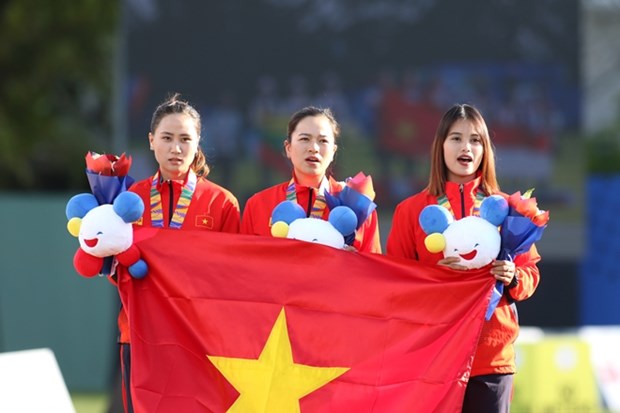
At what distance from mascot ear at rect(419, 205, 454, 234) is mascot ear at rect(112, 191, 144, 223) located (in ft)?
3.87

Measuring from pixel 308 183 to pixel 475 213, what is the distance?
2.61 ft

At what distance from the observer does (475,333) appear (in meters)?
4.72

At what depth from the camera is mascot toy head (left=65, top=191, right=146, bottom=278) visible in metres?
4.75

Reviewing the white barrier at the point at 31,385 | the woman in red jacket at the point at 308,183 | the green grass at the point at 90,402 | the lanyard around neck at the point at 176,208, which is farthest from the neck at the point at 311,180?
the green grass at the point at 90,402

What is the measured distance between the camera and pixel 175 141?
16.8 feet

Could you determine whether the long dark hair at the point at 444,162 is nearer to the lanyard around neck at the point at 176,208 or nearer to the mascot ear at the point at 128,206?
the lanyard around neck at the point at 176,208

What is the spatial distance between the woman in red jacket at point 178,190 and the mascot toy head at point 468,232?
3.25 ft

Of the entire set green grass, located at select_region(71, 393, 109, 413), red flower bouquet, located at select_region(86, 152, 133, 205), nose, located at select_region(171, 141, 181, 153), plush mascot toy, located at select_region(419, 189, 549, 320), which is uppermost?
nose, located at select_region(171, 141, 181, 153)

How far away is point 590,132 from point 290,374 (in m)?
20.9

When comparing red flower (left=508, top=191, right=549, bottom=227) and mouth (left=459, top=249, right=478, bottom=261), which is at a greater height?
red flower (left=508, top=191, right=549, bottom=227)

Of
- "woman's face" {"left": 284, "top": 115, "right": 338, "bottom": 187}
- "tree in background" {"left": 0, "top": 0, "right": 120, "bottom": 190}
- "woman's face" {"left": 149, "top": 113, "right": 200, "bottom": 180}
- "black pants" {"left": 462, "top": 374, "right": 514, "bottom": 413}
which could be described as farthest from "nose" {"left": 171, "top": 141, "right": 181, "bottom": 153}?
"tree in background" {"left": 0, "top": 0, "right": 120, "bottom": 190}

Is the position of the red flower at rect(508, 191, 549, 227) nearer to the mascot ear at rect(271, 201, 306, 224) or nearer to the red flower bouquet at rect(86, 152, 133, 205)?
the mascot ear at rect(271, 201, 306, 224)

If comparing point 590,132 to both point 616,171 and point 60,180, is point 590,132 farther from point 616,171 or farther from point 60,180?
point 60,180

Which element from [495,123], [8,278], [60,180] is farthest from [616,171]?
[8,278]
